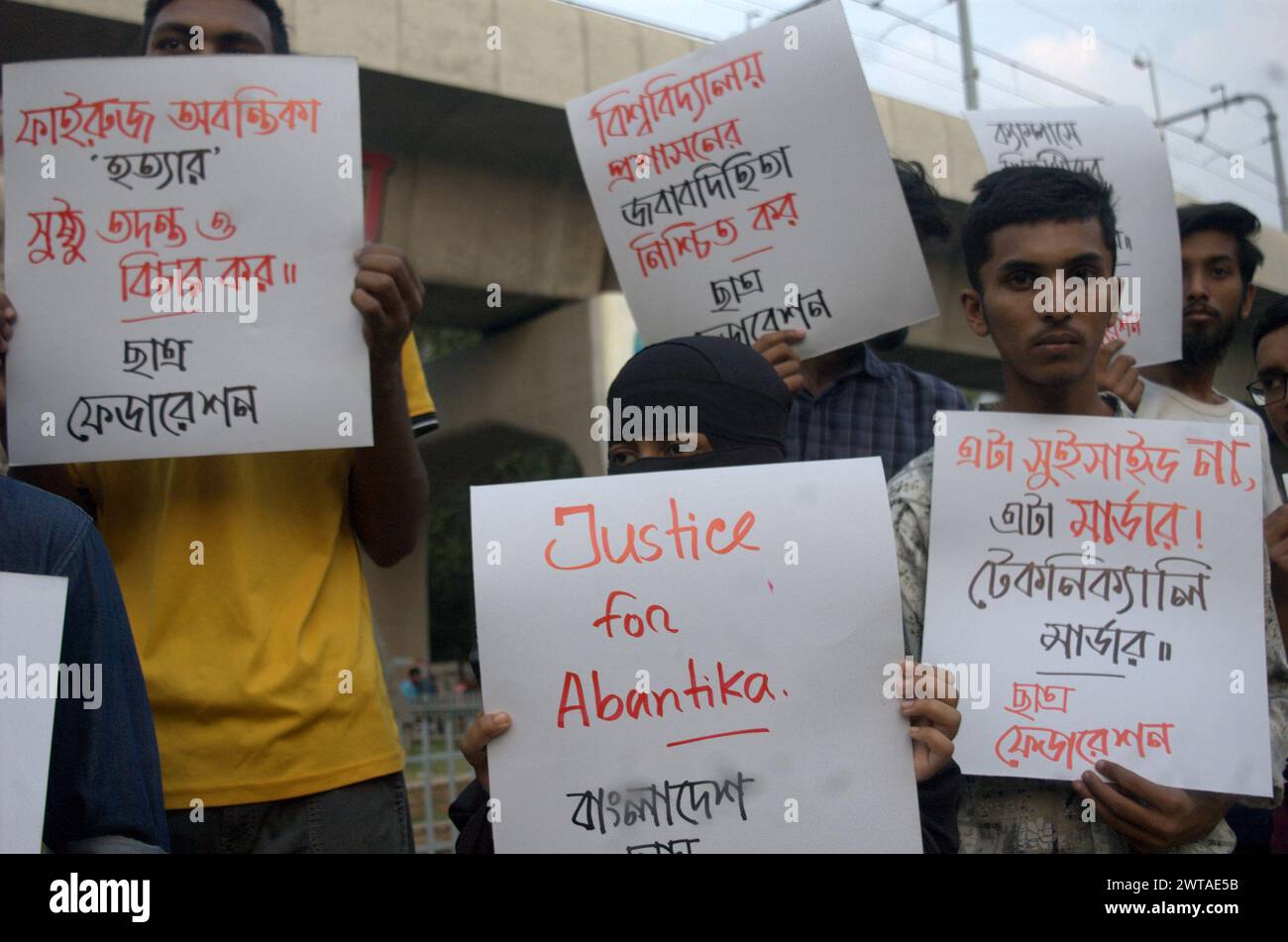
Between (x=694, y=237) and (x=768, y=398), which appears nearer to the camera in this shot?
(x=768, y=398)

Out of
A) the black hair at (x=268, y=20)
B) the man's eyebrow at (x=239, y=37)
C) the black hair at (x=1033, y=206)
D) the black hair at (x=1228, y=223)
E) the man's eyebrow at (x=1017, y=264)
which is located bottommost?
the man's eyebrow at (x=1017, y=264)

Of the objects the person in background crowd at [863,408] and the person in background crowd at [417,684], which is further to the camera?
the person in background crowd at [417,684]

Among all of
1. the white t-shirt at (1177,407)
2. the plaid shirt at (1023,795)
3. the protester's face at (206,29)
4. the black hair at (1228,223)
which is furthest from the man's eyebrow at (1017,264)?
the protester's face at (206,29)

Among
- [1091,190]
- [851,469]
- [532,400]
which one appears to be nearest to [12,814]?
[851,469]

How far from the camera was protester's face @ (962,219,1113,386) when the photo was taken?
223 centimetres

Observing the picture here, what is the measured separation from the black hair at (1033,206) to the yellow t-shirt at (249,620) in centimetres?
123

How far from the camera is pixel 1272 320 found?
310 cm

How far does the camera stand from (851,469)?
1.91 meters

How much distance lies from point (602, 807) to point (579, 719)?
0.41 ft

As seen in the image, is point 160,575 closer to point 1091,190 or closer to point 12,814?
point 12,814

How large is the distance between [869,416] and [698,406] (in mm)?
1086

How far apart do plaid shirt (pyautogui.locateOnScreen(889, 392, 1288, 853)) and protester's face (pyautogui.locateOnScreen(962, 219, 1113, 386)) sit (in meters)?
0.27

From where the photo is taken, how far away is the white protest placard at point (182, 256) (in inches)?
92.2

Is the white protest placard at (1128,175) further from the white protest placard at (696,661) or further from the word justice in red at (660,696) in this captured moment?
the word justice in red at (660,696)
